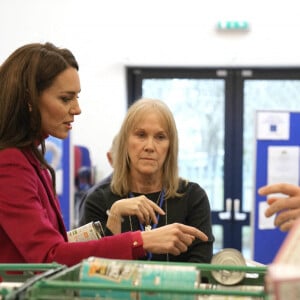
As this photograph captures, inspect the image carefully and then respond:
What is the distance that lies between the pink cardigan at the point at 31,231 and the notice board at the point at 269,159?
3.35 m

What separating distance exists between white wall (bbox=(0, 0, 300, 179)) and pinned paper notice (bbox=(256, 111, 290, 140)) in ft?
5.36

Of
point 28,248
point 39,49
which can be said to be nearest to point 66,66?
point 39,49

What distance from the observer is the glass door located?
591cm

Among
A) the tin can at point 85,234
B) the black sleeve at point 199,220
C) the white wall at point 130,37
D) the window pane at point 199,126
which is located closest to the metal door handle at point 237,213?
the window pane at point 199,126

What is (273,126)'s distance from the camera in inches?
169

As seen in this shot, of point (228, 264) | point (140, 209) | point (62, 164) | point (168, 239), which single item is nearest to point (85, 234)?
point (140, 209)

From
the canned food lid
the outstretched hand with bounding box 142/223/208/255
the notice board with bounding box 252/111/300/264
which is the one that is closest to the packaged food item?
the canned food lid

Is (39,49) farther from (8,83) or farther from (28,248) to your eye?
(28,248)

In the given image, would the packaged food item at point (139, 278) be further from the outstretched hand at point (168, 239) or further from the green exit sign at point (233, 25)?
the green exit sign at point (233, 25)

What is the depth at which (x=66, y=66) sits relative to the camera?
4.12 feet

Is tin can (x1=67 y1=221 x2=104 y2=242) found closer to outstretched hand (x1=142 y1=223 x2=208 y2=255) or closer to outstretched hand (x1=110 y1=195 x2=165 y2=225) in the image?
outstretched hand (x1=110 y1=195 x2=165 y2=225)

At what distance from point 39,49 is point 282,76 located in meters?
5.03

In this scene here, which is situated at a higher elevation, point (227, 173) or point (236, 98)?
point (236, 98)

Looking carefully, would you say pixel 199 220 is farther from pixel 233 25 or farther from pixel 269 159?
pixel 233 25
